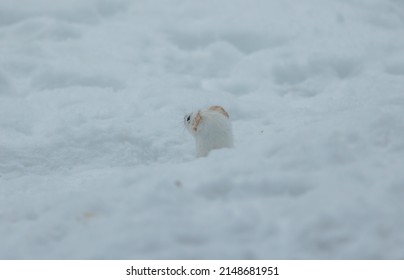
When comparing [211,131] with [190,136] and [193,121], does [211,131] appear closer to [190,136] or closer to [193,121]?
[193,121]

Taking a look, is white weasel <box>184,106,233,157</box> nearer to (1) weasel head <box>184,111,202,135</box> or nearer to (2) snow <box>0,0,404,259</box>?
(1) weasel head <box>184,111,202,135</box>

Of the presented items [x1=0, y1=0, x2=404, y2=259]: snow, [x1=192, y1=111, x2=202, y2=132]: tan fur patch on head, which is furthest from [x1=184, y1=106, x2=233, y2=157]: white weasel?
[x1=0, y1=0, x2=404, y2=259]: snow

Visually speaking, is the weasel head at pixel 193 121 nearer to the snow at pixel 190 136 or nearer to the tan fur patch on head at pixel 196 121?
the tan fur patch on head at pixel 196 121

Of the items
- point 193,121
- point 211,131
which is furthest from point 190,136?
point 211,131

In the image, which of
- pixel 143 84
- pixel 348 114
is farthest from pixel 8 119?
pixel 348 114

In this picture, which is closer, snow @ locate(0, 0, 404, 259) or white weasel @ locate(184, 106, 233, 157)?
snow @ locate(0, 0, 404, 259)

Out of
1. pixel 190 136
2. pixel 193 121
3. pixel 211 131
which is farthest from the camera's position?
pixel 190 136
